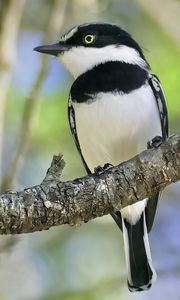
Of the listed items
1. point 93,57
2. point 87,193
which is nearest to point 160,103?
point 93,57

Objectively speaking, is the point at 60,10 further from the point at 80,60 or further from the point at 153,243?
the point at 153,243

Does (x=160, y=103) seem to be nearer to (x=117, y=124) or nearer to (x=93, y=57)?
(x=117, y=124)

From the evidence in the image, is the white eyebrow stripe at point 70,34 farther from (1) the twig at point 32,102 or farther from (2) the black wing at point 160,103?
(2) the black wing at point 160,103

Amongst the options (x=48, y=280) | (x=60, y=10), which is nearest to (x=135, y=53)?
(x=60, y=10)

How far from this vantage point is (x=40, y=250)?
579cm

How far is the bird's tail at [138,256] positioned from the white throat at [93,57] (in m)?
0.79

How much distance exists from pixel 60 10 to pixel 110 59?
0.36m

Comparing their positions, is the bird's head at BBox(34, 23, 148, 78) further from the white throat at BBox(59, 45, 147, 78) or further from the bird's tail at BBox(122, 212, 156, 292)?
the bird's tail at BBox(122, 212, 156, 292)

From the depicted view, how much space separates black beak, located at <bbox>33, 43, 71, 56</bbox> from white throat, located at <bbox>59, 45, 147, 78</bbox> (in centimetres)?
3

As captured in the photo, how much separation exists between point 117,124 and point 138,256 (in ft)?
2.34

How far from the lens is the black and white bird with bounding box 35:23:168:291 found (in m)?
4.07

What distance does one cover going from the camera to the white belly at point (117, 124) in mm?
4047

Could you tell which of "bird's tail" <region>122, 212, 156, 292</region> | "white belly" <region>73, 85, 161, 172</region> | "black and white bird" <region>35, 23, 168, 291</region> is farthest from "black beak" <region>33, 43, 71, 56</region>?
"bird's tail" <region>122, 212, 156, 292</region>

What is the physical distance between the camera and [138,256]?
4344 mm
